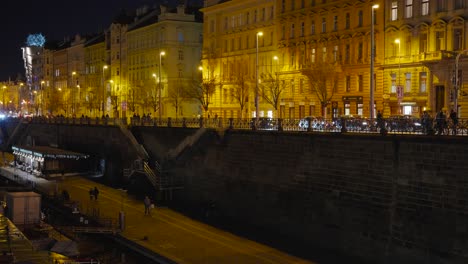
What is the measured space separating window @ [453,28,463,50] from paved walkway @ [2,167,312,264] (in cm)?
2670

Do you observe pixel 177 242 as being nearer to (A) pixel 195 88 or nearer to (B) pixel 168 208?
(B) pixel 168 208

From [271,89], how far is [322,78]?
874cm

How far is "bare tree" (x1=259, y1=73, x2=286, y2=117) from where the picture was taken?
69.3 m

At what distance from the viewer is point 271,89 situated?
230 ft

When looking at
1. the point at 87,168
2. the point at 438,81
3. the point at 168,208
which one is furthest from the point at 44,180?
the point at 438,81

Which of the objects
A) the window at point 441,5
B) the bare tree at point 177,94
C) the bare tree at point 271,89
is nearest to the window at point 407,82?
the window at point 441,5

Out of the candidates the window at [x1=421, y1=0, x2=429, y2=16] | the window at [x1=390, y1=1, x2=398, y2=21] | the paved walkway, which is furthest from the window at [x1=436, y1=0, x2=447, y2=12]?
the paved walkway

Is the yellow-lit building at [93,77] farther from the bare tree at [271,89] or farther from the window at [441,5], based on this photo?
the window at [441,5]

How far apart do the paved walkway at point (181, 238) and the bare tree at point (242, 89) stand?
27233 mm

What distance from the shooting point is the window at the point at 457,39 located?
52375 mm

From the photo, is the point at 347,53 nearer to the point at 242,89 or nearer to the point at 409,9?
the point at 409,9

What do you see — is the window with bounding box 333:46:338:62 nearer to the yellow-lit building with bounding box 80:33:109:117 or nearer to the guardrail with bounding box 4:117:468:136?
the guardrail with bounding box 4:117:468:136

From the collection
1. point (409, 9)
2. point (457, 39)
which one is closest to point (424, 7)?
point (409, 9)

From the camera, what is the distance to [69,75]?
145125 millimetres
